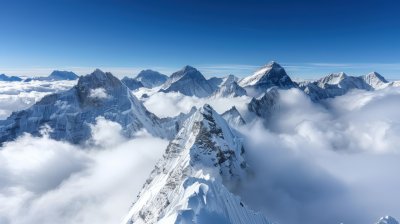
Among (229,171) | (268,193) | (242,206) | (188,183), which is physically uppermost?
(188,183)

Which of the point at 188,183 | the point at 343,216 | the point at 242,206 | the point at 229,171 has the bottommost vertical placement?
the point at 343,216

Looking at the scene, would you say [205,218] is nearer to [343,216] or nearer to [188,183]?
[188,183]

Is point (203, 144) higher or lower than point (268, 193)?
higher

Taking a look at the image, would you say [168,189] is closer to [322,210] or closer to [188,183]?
[188,183]

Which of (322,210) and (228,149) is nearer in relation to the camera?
(228,149)

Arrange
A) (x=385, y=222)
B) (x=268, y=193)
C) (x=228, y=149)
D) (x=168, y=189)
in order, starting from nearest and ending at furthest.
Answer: (x=385, y=222) < (x=168, y=189) < (x=228, y=149) < (x=268, y=193)

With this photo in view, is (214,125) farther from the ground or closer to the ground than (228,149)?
farther from the ground

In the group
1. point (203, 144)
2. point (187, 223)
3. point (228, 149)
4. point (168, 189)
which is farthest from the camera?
point (228, 149)

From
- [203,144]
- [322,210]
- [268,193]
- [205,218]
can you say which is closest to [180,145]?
[203,144]

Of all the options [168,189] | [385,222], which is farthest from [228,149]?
[385,222]
